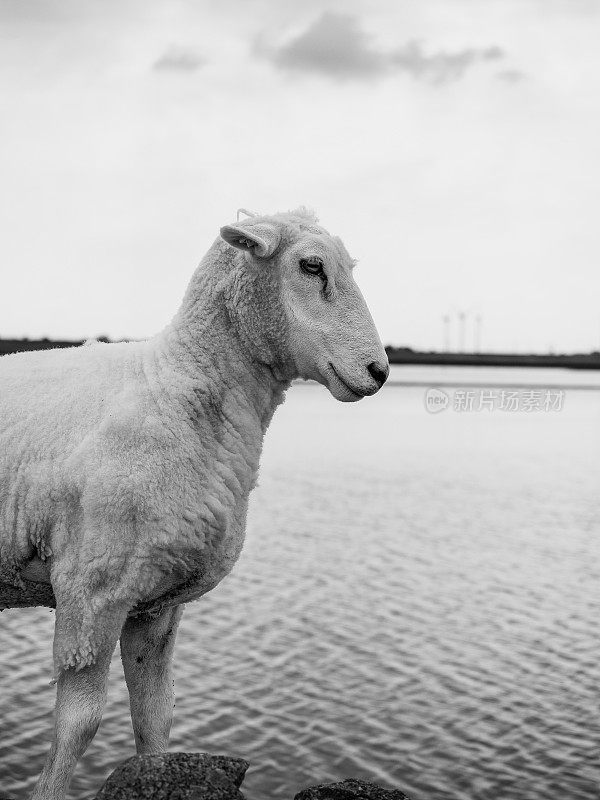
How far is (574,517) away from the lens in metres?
22.9

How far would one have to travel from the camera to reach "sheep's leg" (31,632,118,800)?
455 centimetres

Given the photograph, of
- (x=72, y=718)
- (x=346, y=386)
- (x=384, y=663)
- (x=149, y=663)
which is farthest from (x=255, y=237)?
(x=384, y=663)

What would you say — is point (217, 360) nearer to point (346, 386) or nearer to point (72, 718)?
point (346, 386)

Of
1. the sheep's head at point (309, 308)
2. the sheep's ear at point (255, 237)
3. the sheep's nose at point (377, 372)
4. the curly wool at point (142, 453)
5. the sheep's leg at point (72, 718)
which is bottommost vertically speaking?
the sheep's leg at point (72, 718)

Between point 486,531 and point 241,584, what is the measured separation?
7.74 meters

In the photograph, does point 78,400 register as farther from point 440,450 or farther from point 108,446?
point 440,450

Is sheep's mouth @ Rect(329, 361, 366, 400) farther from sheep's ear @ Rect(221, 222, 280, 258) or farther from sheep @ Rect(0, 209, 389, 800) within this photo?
sheep's ear @ Rect(221, 222, 280, 258)

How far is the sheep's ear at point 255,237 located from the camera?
4.53 m

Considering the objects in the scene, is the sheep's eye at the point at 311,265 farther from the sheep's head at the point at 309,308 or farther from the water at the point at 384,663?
the water at the point at 384,663

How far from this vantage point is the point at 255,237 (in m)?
4.54

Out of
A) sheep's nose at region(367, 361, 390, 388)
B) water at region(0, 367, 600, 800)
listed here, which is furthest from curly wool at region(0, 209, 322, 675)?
water at region(0, 367, 600, 800)

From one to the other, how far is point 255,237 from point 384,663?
7.97 m

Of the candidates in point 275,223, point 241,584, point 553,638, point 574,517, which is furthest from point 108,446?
point 574,517

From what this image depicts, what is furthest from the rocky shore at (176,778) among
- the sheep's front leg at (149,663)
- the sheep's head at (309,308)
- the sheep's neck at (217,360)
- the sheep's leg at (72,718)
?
the sheep's head at (309,308)
